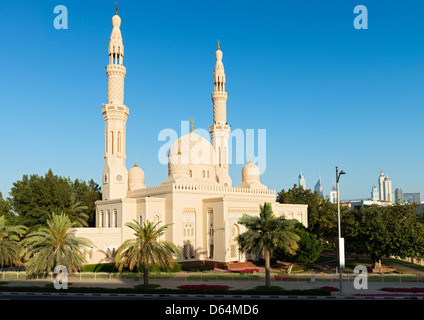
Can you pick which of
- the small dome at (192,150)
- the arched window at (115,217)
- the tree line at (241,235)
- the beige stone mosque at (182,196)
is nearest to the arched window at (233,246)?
the beige stone mosque at (182,196)

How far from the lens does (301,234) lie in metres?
47.1

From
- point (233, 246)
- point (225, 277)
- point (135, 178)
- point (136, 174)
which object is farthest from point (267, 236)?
point (136, 174)

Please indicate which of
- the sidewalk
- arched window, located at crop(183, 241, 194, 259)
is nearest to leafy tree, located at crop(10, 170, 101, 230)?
arched window, located at crop(183, 241, 194, 259)

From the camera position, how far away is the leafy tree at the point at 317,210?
62.4 meters

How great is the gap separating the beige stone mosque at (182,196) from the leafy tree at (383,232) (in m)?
11.6

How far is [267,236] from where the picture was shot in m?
33.1

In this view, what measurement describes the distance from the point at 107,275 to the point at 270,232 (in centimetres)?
1558

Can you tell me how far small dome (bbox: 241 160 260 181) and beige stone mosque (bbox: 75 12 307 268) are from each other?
0.15 meters

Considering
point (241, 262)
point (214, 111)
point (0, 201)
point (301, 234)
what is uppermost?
point (214, 111)

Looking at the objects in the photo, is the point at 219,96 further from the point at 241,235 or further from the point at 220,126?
the point at 241,235

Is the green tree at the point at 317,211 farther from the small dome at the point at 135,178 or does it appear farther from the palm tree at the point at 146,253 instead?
the palm tree at the point at 146,253

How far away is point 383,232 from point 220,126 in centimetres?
3050
